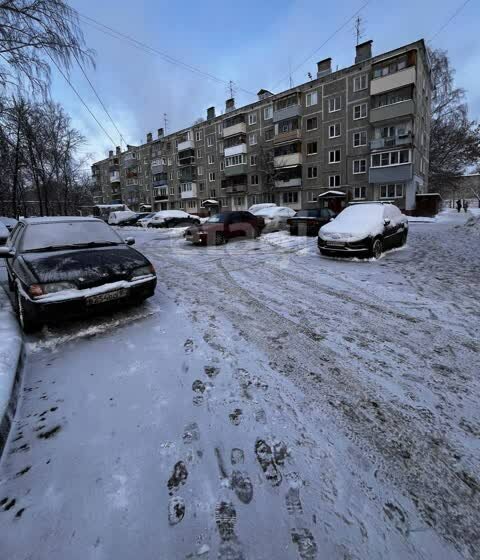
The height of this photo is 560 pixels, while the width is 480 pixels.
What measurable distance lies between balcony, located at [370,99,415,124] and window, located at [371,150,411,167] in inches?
109

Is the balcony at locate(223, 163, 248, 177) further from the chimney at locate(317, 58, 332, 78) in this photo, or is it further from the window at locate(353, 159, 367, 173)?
the window at locate(353, 159, 367, 173)

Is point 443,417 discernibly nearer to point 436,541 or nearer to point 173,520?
point 436,541

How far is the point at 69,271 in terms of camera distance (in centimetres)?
388

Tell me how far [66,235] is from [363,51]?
3442 cm

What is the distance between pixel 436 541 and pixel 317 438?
782 millimetres

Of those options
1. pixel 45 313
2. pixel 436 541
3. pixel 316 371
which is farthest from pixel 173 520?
pixel 45 313

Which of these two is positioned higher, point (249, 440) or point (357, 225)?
point (357, 225)

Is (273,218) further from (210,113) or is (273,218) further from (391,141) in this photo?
(210,113)

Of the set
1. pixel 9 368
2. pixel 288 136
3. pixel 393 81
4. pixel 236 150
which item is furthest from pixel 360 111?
pixel 9 368

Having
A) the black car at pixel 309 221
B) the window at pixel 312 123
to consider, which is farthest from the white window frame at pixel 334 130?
the black car at pixel 309 221

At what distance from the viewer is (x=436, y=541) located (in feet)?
4.78

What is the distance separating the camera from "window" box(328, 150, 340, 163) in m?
30.1

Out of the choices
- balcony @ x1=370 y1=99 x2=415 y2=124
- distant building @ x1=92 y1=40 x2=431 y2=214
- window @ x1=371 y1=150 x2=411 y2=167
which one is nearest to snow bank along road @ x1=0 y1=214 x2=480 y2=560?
window @ x1=371 y1=150 x2=411 y2=167

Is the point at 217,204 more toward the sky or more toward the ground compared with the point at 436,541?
more toward the sky
